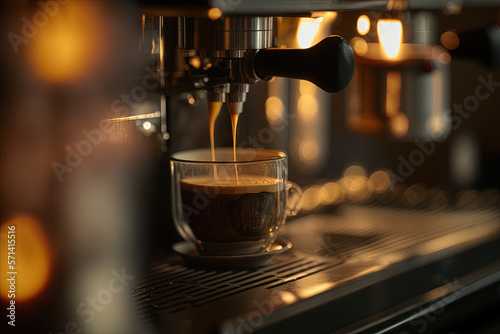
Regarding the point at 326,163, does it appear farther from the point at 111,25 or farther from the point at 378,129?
the point at 111,25

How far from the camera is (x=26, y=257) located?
0.71 m

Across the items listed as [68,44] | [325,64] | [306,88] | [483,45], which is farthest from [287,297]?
[306,88]

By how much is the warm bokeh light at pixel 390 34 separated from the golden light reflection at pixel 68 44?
0.48 meters


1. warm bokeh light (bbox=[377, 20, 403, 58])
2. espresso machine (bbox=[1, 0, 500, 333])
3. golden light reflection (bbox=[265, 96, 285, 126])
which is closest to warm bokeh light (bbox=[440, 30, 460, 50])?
espresso machine (bbox=[1, 0, 500, 333])

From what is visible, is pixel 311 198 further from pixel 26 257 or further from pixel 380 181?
pixel 26 257

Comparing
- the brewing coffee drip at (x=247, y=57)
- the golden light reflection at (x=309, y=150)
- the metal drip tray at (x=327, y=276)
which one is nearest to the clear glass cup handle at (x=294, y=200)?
the metal drip tray at (x=327, y=276)

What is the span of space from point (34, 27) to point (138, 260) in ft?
0.96

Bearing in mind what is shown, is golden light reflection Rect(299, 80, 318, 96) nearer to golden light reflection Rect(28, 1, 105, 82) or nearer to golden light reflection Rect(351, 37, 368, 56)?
golden light reflection Rect(351, 37, 368, 56)

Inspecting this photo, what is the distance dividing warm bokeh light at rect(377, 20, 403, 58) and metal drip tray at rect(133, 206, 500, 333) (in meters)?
0.27

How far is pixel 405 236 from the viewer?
1008 mm

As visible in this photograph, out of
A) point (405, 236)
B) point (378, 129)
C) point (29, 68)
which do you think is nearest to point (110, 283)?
point (29, 68)

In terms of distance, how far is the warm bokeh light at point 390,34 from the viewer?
3.57ft

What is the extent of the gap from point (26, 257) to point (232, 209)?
→ 0.23m

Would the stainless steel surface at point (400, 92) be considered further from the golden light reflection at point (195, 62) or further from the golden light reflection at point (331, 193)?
the golden light reflection at point (195, 62)
